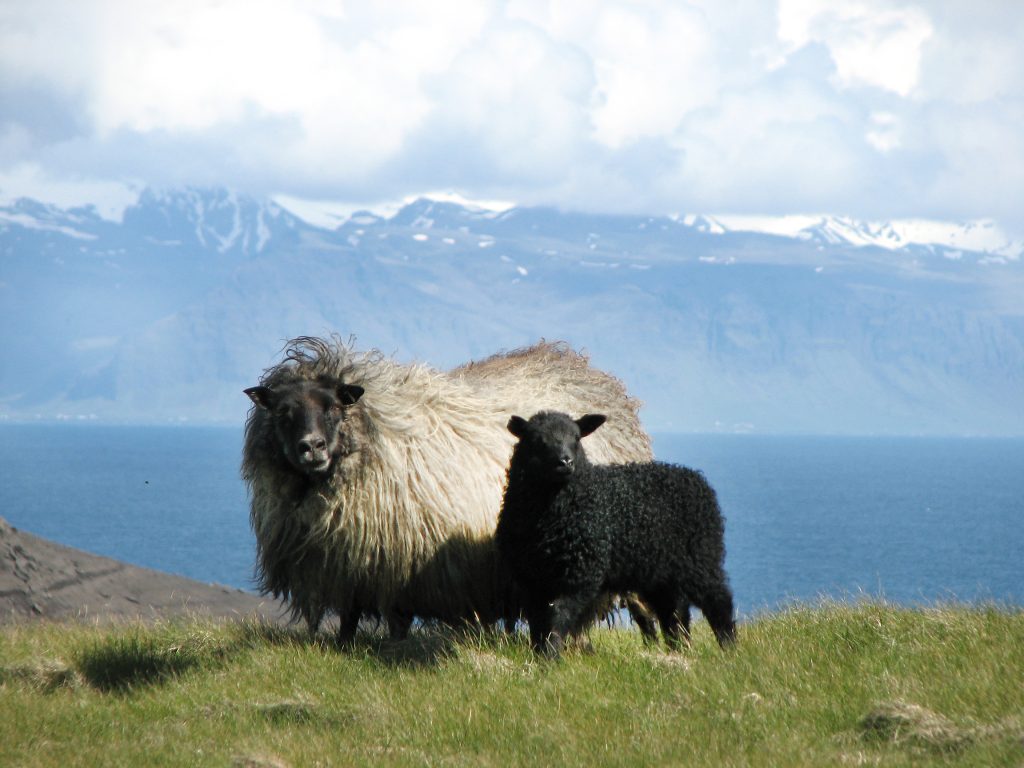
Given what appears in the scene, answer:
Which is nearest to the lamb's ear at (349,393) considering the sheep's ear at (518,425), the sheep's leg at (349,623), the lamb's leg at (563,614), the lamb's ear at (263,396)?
the lamb's ear at (263,396)

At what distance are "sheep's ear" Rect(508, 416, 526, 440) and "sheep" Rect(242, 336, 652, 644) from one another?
1287 millimetres

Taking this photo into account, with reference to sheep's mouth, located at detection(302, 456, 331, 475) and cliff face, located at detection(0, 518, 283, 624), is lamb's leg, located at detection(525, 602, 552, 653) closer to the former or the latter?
sheep's mouth, located at detection(302, 456, 331, 475)

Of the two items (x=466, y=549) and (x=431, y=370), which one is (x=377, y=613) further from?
(x=431, y=370)

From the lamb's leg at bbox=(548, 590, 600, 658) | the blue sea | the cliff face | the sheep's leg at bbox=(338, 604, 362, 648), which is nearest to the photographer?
the lamb's leg at bbox=(548, 590, 600, 658)

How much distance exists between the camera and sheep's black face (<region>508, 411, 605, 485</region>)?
9398 millimetres

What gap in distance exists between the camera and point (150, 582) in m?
19.1

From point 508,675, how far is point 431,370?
147 inches

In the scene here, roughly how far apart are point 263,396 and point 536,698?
3.52 metres

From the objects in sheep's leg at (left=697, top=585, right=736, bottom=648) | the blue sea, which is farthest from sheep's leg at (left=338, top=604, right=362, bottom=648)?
the blue sea

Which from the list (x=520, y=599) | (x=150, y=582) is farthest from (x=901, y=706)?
(x=150, y=582)

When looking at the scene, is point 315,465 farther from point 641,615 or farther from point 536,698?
point 641,615

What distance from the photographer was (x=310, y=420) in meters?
10.1

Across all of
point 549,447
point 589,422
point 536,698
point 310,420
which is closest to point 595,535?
point 549,447

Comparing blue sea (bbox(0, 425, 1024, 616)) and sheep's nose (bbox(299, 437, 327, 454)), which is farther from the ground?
sheep's nose (bbox(299, 437, 327, 454))
